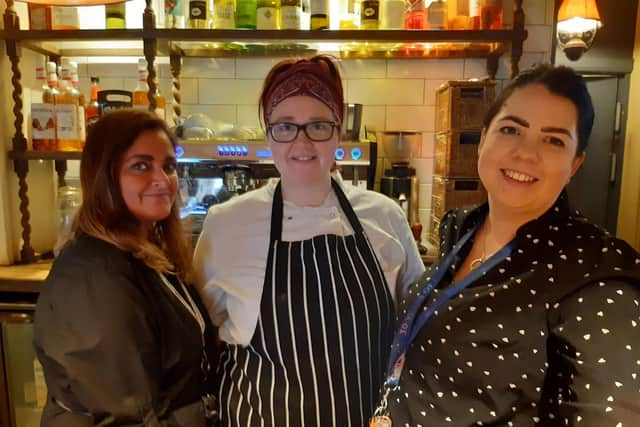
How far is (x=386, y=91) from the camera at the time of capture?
7.41 ft

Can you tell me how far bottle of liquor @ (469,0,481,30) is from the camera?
1841 millimetres

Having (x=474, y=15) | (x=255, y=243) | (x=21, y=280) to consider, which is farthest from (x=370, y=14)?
(x=21, y=280)

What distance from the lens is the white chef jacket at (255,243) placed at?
3.51 feet

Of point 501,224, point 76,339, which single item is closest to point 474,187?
point 501,224

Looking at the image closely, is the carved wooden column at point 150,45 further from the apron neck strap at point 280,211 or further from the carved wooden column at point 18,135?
the apron neck strap at point 280,211

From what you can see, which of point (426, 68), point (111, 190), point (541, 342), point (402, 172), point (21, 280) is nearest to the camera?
point (541, 342)

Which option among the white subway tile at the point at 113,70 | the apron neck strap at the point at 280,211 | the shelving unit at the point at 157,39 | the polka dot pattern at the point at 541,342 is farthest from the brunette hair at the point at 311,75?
the white subway tile at the point at 113,70

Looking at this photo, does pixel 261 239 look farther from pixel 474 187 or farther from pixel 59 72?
pixel 59 72

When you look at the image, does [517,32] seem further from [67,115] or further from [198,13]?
[67,115]

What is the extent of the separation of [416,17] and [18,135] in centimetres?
161

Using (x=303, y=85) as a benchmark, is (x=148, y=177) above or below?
below

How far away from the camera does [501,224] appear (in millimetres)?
874

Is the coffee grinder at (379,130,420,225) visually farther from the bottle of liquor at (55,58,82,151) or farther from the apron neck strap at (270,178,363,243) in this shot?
the bottle of liquor at (55,58,82,151)

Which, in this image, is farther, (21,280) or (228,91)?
(228,91)
